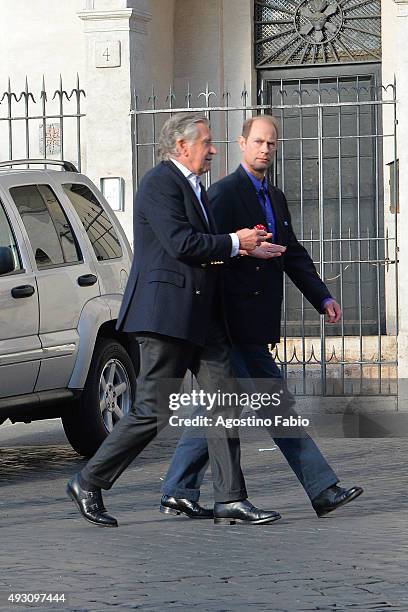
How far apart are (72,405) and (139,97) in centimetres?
490

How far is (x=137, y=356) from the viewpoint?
1097cm

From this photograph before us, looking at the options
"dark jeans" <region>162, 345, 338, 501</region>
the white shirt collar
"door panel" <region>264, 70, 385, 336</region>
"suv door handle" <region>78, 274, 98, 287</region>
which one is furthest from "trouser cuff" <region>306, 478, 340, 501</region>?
"door panel" <region>264, 70, 385, 336</region>

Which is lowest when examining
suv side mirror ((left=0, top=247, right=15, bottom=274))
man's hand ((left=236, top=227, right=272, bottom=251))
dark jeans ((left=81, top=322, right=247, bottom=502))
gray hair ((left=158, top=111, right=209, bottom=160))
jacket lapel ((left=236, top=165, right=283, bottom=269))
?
dark jeans ((left=81, top=322, right=247, bottom=502))

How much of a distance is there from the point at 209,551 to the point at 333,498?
103 centimetres

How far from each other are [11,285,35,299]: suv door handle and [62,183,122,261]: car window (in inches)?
39.3

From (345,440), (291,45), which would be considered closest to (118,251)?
(345,440)

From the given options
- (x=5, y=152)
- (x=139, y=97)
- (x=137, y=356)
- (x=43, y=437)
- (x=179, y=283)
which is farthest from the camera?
(x=5, y=152)

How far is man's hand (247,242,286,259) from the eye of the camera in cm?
738

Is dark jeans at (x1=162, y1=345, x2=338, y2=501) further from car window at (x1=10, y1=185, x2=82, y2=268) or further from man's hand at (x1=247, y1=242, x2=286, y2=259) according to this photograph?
car window at (x1=10, y1=185, x2=82, y2=268)

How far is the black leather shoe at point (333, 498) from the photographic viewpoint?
764cm

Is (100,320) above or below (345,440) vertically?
above

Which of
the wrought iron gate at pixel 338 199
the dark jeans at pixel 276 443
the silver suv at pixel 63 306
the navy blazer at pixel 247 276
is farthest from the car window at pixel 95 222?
the wrought iron gate at pixel 338 199

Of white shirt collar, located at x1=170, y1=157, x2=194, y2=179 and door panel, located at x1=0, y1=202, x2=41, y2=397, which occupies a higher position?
white shirt collar, located at x1=170, y1=157, x2=194, y2=179

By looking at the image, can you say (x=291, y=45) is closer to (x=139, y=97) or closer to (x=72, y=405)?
(x=139, y=97)
